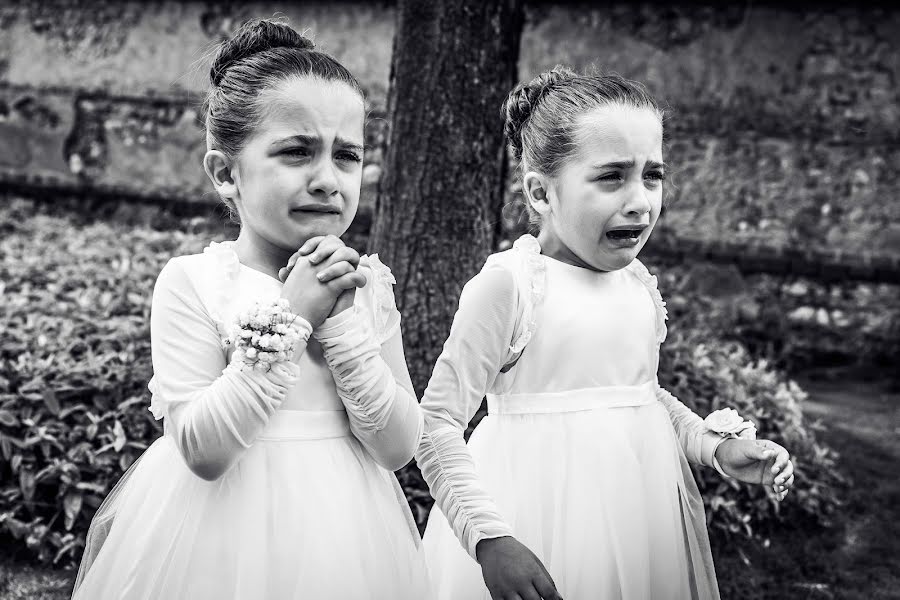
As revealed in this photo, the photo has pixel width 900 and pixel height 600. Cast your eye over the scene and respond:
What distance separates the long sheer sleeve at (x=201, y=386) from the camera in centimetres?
193

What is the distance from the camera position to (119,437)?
3.85m

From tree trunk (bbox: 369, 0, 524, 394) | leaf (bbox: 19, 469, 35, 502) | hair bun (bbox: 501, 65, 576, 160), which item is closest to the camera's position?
hair bun (bbox: 501, 65, 576, 160)

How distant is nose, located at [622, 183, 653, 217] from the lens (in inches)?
95.0

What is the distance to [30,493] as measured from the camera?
3.71 meters

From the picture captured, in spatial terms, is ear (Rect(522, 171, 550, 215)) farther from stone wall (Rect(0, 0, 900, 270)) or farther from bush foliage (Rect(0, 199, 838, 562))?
stone wall (Rect(0, 0, 900, 270))

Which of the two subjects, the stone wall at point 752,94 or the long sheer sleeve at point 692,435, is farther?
the stone wall at point 752,94

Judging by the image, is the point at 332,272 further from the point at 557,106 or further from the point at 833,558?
the point at 833,558

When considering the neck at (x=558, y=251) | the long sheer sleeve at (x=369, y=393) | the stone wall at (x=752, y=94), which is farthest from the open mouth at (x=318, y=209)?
the stone wall at (x=752, y=94)

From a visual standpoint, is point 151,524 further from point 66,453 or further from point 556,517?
point 66,453

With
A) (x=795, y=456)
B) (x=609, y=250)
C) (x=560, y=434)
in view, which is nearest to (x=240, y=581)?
(x=560, y=434)

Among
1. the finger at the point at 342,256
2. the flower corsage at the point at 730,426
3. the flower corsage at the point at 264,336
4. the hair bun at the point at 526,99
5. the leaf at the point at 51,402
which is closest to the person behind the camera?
the flower corsage at the point at 264,336

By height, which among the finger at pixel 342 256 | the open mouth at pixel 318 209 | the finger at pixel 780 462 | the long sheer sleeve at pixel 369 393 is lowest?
the finger at pixel 780 462

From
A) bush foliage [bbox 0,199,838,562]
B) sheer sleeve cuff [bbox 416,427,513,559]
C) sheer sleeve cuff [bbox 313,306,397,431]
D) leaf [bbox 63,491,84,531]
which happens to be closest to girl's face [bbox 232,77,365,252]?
sheer sleeve cuff [bbox 313,306,397,431]

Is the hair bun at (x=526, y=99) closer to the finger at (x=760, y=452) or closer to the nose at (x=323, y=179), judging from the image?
the nose at (x=323, y=179)
